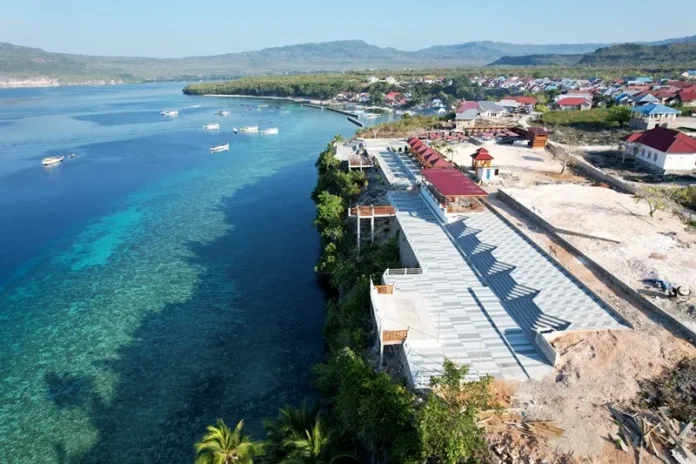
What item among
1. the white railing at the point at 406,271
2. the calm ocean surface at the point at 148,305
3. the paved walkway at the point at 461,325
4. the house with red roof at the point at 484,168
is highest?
the house with red roof at the point at 484,168

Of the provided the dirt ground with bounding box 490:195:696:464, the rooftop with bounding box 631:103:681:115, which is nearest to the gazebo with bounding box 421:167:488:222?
the dirt ground with bounding box 490:195:696:464

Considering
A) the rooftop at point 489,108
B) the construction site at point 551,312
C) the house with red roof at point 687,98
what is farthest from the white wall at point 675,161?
the house with red roof at point 687,98

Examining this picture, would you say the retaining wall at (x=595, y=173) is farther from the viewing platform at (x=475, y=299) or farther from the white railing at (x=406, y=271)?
the white railing at (x=406, y=271)

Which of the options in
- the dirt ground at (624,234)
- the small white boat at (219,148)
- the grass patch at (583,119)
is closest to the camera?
the dirt ground at (624,234)

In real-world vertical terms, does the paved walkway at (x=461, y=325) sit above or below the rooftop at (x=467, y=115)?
below

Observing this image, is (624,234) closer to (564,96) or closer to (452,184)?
(452,184)

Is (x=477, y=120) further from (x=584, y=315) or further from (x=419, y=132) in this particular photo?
(x=584, y=315)

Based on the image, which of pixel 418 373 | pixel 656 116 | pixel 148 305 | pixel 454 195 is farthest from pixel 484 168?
pixel 656 116
